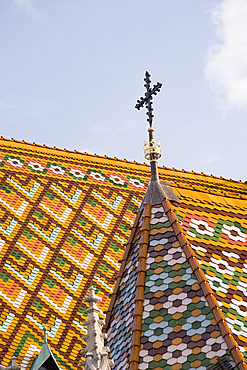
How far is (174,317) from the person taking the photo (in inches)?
391

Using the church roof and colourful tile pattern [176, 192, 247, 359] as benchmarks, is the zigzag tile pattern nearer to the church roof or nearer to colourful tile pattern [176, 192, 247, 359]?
the church roof

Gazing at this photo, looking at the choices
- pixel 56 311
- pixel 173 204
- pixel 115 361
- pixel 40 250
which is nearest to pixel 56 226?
pixel 40 250

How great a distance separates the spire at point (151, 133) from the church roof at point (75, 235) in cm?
28

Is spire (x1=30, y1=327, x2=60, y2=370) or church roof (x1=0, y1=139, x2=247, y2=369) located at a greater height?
church roof (x1=0, y1=139, x2=247, y2=369)

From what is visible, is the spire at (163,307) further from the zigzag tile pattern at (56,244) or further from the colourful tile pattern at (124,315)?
the zigzag tile pattern at (56,244)

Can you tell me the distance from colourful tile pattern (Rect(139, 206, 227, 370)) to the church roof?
20cm

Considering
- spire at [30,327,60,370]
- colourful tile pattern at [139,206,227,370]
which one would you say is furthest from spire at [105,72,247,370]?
spire at [30,327,60,370]

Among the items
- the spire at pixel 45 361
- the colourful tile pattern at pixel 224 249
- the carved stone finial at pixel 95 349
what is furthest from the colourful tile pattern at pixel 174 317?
the spire at pixel 45 361

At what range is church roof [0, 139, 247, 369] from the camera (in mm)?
10914

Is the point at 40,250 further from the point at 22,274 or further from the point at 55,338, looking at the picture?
the point at 55,338

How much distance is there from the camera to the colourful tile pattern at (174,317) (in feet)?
31.3

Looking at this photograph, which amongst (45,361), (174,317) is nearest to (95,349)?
(174,317)

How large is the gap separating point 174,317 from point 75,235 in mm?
4800

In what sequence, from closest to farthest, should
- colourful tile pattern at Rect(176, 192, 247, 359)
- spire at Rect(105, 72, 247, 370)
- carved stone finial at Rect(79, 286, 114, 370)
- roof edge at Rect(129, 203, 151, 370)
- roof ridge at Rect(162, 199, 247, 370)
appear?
1. roof ridge at Rect(162, 199, 247, 370)
2. carved stone finial at Rect(79, 286, 114, 370)
3. spire at Rect(105, 72, 247, 370)
4. roof edge at Rect(129, 203, 151, 370)
5. colourful tile pattern at Rect(176, 192, 247, 359)
